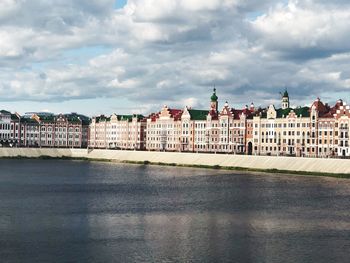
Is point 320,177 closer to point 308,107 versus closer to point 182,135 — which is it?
point 308,107

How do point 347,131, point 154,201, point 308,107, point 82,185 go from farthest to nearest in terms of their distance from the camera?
point 308,107 → point 347,131 → point 82,185 → point 154,201

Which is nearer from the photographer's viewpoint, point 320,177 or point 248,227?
point 248,227

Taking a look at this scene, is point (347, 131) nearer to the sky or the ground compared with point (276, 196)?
nearer to the sky

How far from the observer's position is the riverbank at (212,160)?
10076 centimetres

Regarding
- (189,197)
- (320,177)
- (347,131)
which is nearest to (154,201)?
(189,197)

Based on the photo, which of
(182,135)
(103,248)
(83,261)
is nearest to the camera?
(83,261)

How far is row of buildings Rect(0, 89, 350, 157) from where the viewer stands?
5059 inches

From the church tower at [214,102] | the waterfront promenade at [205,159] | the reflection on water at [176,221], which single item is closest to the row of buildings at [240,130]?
the church tower at [214,102]

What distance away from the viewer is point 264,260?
39125 millimetres

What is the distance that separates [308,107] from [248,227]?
92564mm

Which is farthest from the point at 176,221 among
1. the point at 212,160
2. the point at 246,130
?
the point at 246,130

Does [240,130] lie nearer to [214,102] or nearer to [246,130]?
[246,130]

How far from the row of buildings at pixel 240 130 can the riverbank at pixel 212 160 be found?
54.0 feet

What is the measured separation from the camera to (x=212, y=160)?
126 meters
